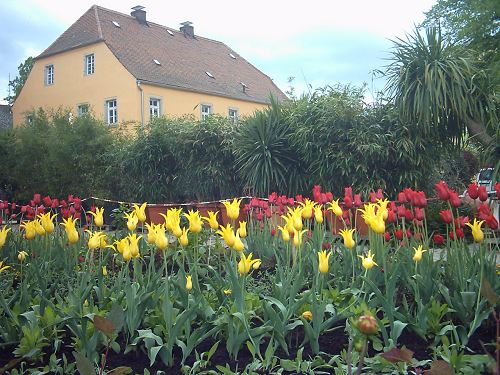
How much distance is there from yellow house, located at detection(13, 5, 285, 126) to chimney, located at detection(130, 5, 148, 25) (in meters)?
0.05

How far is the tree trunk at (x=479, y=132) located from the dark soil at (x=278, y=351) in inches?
263

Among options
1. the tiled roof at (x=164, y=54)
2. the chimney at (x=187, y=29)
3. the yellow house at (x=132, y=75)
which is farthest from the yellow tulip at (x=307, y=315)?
the chimney at (x=187, y=29)

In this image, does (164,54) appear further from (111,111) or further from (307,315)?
(307,315)

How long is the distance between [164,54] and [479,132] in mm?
20025

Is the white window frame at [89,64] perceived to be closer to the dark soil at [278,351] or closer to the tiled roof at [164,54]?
the tiled roof at [164,54]

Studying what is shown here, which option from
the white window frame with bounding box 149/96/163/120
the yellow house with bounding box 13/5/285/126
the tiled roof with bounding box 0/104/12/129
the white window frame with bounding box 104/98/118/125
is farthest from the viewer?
the tiled roof with bounding box 0/104/12/129

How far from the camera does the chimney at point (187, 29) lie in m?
31.0

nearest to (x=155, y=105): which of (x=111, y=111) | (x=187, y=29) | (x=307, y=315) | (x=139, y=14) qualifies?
(x=111, y=111)

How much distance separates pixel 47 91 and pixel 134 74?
6.47 metres

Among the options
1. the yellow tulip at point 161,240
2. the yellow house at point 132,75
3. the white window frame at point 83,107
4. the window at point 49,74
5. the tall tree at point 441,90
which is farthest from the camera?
the window at point 49,74

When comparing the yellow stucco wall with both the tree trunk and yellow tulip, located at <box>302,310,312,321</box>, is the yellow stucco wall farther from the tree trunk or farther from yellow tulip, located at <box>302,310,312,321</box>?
yellow tulip, located at <box>302,310,312,321</box>

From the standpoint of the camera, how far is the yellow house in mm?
23625

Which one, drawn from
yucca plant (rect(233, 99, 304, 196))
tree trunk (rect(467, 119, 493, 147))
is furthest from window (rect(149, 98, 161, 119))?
tree trunk (rect(467, 119, 493, 147))

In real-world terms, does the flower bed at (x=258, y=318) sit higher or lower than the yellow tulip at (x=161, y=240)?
lower
